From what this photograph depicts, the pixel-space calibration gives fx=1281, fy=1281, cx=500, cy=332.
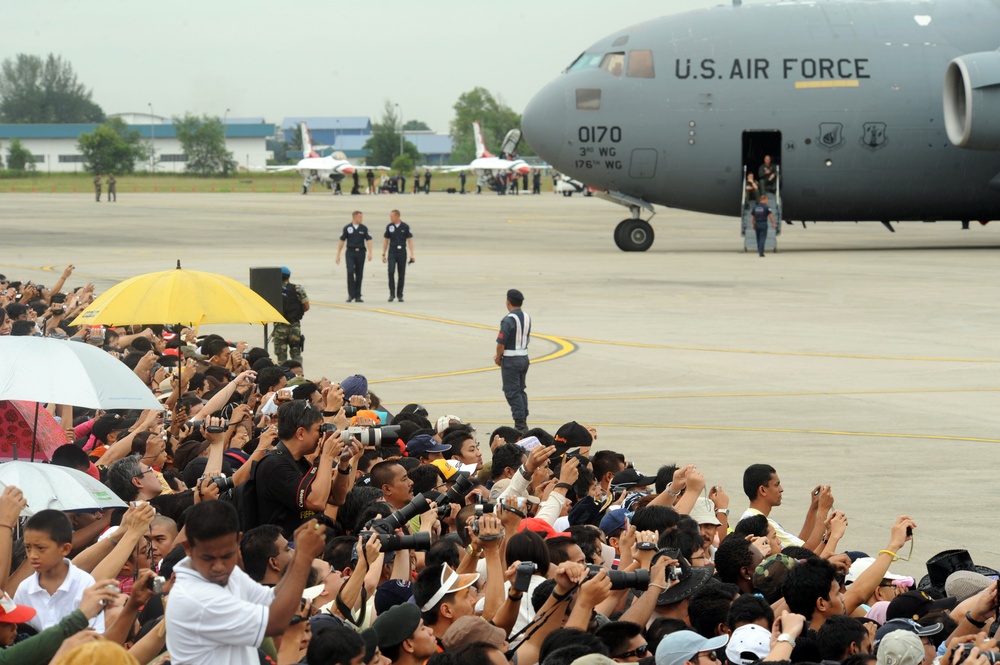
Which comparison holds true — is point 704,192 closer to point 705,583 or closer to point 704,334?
point 704,334

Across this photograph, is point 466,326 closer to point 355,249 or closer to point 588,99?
point 355,249

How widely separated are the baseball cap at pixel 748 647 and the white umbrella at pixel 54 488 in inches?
139

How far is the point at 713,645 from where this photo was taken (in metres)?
5.87

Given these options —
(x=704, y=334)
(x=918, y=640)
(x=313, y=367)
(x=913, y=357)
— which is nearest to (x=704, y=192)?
(x=704, y=334)

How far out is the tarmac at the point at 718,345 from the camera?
512 inches

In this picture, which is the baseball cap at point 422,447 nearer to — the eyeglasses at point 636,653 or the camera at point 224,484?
the camera at point 224,484

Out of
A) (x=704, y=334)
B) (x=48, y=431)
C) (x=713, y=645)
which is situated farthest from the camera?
(x=704, y=334)

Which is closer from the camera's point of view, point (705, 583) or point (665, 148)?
point (705, 583)

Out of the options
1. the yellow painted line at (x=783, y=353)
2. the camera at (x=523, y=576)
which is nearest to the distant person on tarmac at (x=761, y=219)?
the yellow painted line at (x=783, y=353)

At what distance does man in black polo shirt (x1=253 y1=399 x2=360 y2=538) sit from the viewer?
7.84m

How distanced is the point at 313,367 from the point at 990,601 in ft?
46.3

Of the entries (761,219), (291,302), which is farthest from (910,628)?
(761,219)

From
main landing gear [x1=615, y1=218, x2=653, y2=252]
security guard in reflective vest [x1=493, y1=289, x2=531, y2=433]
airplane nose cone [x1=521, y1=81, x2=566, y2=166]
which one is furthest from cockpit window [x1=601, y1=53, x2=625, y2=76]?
security guard in reflective vest [x1=493, y1=289, x2=531, y2=433]

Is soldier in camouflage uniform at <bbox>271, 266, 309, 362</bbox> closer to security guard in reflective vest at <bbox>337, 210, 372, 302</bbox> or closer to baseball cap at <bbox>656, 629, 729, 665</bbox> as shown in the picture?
security guard in reflective vest at <bbox>337, 210, 372, 302</bbox>
